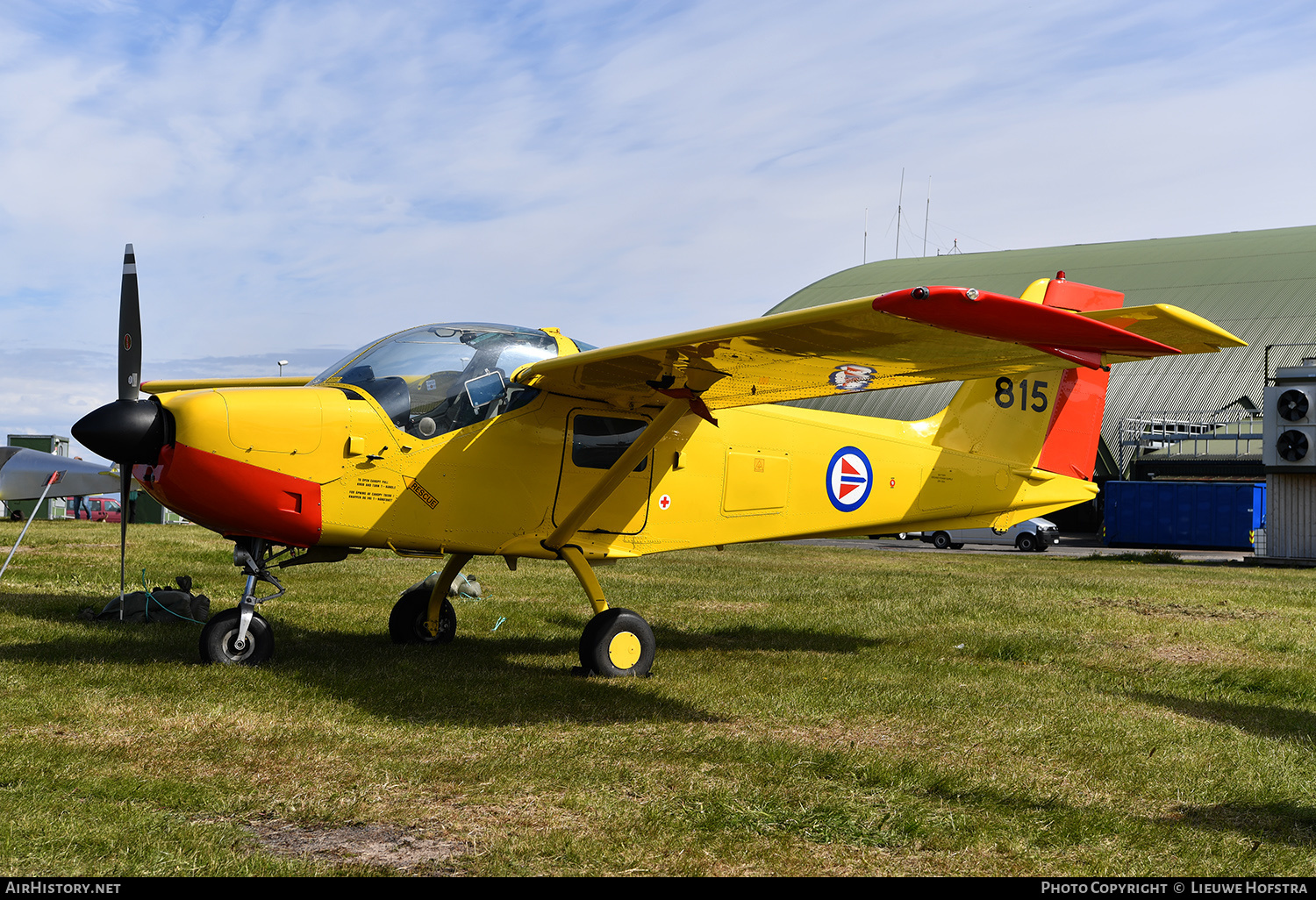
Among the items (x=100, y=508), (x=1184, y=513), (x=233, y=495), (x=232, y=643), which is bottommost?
(x=100, y=508)

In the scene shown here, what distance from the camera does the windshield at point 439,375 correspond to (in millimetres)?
8008

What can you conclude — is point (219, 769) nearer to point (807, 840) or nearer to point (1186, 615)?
point (807, 840)

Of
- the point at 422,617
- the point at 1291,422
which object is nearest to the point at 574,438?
the point at 422,617

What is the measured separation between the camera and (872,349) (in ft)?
22.4

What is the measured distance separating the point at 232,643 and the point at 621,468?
10.9ft

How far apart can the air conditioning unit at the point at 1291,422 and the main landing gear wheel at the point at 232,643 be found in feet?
95.8

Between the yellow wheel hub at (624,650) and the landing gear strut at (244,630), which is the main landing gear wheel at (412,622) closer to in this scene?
the landing gear strut at (244,630)

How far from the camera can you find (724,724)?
6.75m

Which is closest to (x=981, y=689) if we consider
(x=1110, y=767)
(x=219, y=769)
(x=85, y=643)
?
(x=1110, y=767)

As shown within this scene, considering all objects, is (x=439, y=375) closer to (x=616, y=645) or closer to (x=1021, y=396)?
(x=616, y=645)

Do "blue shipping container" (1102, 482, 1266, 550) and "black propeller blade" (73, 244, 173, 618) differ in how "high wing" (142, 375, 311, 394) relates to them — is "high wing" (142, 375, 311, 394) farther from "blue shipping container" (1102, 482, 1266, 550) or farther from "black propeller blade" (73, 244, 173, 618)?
"blue shipping container" (1102, 482, 1266, 550)

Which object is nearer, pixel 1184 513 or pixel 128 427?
pixel 128 427

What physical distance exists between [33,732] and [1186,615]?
41.7 feet

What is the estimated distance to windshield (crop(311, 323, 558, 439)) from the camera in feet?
26.3
